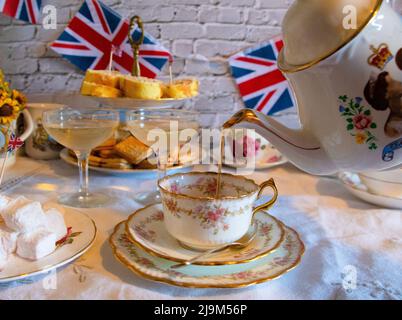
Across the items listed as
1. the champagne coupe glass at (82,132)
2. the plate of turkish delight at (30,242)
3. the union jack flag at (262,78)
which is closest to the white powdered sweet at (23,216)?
the plate of turkish delight at (30,242)

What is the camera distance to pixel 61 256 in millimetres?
517

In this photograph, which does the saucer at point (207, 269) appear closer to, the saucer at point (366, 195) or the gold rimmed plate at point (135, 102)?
the saucer at point (366, 195)

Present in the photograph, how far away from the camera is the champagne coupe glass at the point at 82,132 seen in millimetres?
795

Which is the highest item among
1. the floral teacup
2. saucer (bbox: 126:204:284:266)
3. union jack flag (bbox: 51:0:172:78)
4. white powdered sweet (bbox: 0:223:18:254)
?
union jack flag (bbox: 51:0:172:78)

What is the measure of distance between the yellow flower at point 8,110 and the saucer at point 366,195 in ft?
2.57

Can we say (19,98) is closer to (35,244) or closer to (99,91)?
(99,91)

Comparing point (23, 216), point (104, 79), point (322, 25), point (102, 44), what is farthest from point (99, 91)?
point (322, 25)

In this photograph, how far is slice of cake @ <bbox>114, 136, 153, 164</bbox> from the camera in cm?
96

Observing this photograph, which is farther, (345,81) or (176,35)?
(176,35)

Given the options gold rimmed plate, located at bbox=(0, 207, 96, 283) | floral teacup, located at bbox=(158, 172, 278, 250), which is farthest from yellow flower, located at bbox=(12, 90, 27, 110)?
floral teacup, located at bbox=(158, 172, 278, 250)

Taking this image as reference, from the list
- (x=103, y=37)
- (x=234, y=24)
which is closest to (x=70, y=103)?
(x=103, y=37)

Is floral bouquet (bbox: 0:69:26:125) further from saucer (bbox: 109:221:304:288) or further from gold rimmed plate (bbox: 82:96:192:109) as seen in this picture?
saucer (bbox: 109:221:304:288)

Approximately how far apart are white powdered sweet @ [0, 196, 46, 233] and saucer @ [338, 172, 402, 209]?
1.97 feet

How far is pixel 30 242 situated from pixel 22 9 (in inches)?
37.7
